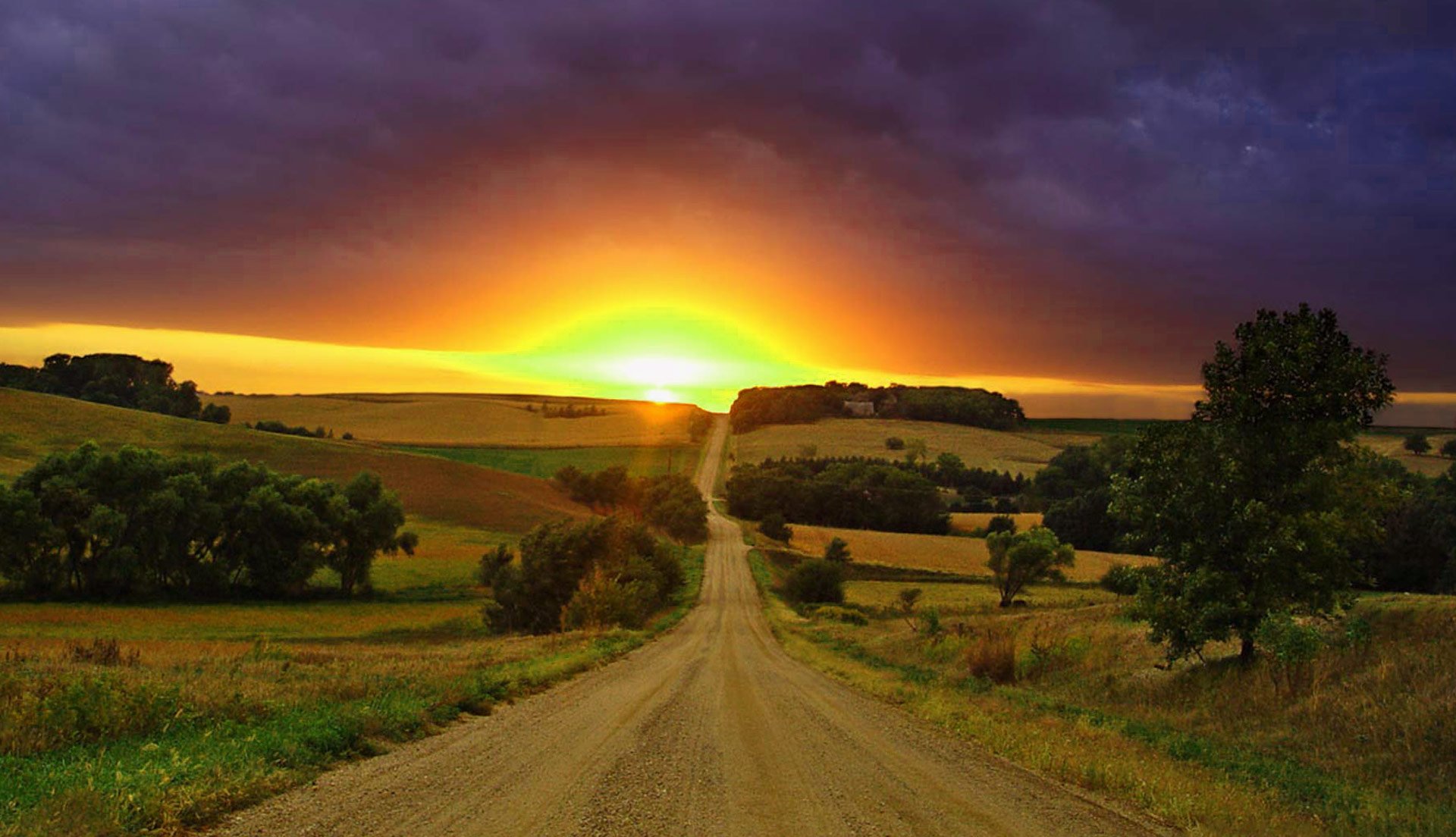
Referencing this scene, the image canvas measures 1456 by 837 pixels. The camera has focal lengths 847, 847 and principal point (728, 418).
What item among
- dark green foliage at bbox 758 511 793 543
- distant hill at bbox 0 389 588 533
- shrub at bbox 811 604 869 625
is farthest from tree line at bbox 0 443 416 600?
dark green foliage at bbox 758 511 793 543

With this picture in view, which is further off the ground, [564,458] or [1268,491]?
A: [1268,491]

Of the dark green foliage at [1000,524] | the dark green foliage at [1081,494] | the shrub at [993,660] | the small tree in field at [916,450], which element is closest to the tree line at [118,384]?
the small tree in field at [916,450]

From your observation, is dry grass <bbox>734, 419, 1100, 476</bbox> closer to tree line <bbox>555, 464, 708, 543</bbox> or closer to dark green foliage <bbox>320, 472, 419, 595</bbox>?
tree line <bbox>555, 464, 708, 543</bbox>

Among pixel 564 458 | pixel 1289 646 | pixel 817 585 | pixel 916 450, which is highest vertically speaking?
pixel 1289 646

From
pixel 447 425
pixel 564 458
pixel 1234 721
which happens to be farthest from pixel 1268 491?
pixel 447 425

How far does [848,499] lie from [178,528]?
268 ft

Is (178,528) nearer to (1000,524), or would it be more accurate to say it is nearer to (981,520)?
(1000,524)

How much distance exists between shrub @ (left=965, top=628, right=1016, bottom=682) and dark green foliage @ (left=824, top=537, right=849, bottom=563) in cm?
5928

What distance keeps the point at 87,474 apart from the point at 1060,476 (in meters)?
117

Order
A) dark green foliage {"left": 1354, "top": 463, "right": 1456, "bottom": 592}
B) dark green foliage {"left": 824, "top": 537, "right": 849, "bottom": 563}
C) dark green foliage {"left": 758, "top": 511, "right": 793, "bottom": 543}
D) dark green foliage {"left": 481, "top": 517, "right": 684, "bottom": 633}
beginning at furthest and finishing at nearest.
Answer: dark green foliage {"left": 758, "top": 511, "right": 793, "bottom": 543} → dark green foliage {"left": 824, "top": 537, "right": 849, "bottom": 563} → dark green foliage {"left": 481, "top": 517, "right": 684, "bottom": 633} → dark green foliage {"left": 1354, "top": 463, "right": 1456, "bottom": 592}

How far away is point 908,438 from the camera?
168375mm

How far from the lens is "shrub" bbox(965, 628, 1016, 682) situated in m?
24.8

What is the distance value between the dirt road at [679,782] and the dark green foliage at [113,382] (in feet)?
559

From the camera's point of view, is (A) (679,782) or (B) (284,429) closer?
(A) (679,782)
